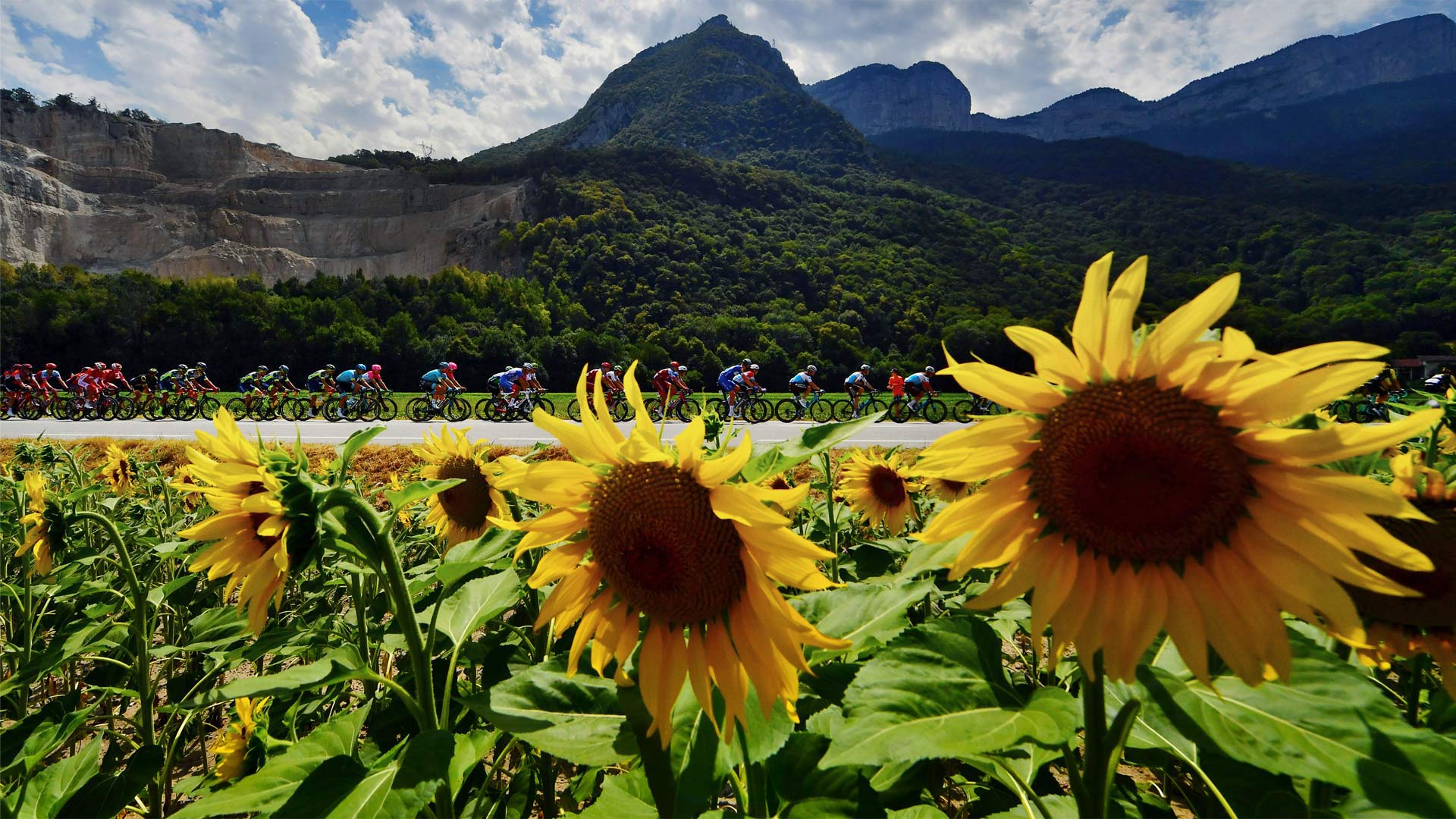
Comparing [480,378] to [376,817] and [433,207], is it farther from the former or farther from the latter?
[433,207]

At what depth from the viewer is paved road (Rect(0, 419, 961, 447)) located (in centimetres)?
1324

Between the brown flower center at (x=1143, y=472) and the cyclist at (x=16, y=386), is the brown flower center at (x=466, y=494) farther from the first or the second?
Answer: the cyclist at (x=16, y=386)

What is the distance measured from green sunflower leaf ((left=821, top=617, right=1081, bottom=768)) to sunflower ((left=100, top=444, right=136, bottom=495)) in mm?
6212

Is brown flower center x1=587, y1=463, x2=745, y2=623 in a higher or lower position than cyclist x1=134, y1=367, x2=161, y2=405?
higher

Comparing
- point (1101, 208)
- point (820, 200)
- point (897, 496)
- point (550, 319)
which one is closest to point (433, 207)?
point (550, 319)

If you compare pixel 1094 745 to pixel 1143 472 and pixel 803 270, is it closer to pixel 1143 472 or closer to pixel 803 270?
pixel 1143 472

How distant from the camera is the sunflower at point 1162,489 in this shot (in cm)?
68

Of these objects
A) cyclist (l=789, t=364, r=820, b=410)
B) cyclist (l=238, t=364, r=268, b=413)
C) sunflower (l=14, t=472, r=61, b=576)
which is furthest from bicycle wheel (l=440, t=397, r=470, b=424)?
sunflower (l=14, t=472, r=61, b=576)

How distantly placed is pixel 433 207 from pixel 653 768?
82983 millimetres

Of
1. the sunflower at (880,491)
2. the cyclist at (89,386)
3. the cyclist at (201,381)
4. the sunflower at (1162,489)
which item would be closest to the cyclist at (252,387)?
the cyclist at (201,381)

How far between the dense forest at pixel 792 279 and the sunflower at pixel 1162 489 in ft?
86.7

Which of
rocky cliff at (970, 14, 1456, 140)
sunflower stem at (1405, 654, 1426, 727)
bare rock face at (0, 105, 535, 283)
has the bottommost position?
sunflower stem at (1405, 654, 1426, 727)

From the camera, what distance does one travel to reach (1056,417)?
80 cm

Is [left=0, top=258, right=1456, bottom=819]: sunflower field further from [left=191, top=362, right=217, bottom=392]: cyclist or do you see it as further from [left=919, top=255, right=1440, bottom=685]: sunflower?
[left=191, top=362, right=217, bottom=392]: cyclist
